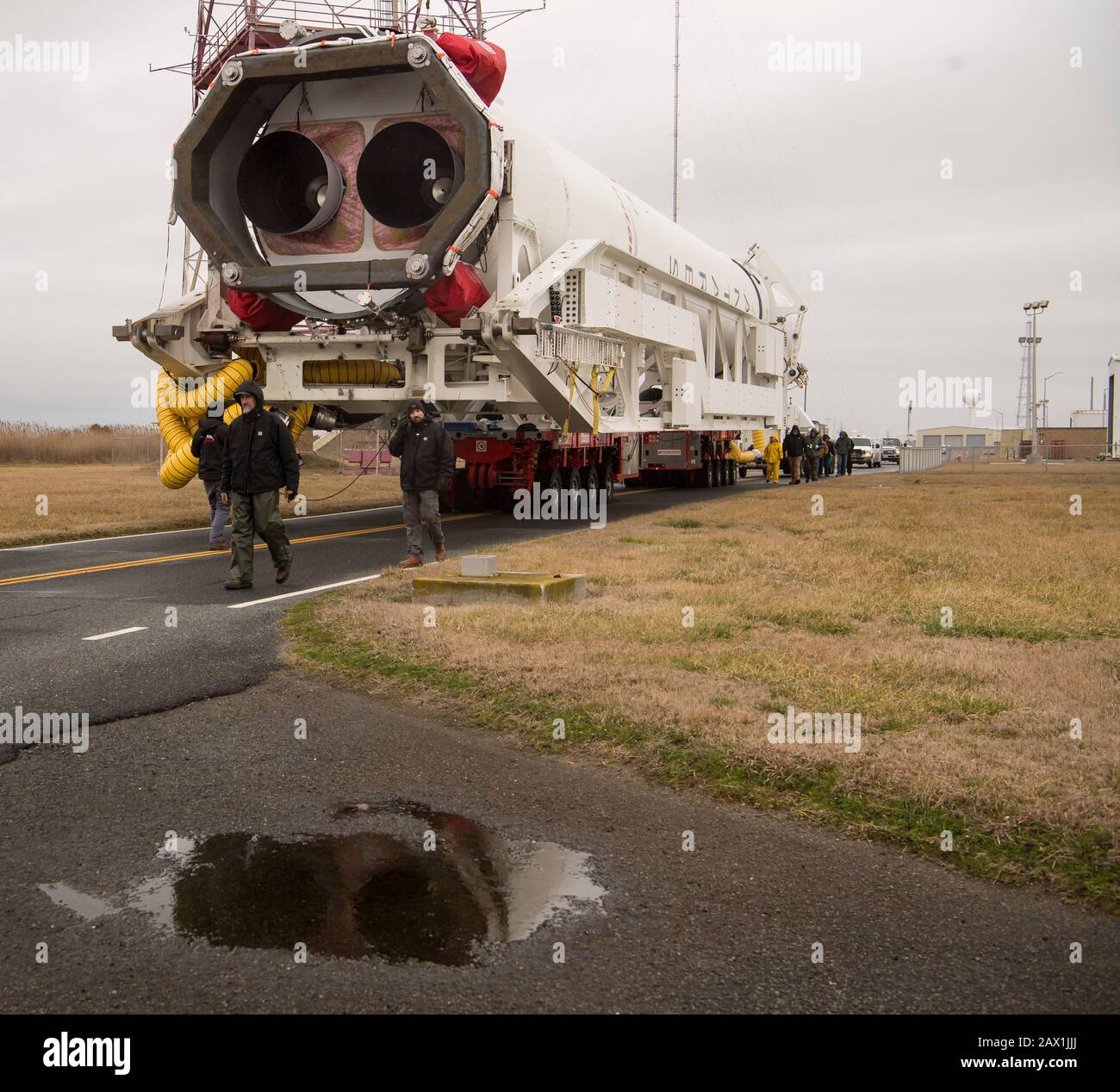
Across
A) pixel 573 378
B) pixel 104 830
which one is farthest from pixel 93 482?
pixel 104 830

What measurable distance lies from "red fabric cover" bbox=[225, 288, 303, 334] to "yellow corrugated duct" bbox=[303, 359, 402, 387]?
63 centimetres

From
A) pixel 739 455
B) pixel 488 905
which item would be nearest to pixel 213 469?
pixel 488 905

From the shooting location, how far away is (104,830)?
4.48 meters

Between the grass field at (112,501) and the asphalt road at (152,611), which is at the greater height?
the grass field at (112,501)

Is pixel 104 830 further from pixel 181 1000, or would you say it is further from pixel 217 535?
pixel 217 535

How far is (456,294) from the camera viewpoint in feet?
45.7

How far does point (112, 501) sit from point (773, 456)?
Result: 1739 centimetres

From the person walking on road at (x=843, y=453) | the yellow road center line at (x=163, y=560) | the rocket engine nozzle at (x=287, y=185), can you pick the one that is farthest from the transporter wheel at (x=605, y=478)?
the person walking on road at (x=843, y=453)

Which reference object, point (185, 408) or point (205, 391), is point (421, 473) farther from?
point (185, 408)

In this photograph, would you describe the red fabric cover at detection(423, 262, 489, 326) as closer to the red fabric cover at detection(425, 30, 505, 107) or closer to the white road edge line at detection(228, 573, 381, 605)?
the red fabric cover at detection(425, 30, 505, 107)

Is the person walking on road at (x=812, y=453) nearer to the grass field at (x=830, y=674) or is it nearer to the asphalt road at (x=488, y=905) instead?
the grass field at (x=830, y=674)

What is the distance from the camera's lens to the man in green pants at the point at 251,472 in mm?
10664

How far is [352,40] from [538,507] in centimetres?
776

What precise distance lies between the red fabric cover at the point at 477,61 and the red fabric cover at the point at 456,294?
2.04 meters
